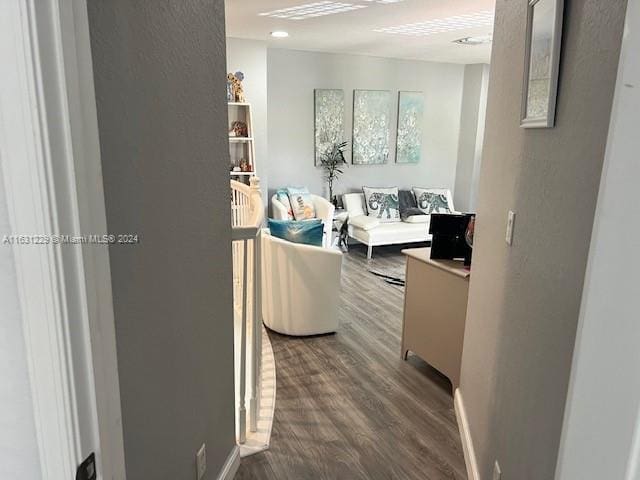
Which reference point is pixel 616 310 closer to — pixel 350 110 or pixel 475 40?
pixel 475 40

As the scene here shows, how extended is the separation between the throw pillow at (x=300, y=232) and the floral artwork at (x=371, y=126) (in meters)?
2.97

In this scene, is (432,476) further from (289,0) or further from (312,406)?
(289,0)

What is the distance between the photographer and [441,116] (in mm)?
6922

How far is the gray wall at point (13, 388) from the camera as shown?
634mm

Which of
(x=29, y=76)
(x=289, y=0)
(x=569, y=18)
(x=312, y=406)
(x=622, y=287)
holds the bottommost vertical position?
(x=312, y=406)

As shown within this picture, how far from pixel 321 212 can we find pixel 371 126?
63.9 inches

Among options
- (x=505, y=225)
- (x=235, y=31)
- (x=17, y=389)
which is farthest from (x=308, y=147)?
(x=17, y=389)

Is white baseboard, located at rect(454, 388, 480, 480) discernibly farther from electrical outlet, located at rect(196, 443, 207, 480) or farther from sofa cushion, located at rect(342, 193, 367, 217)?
sofa cushion, located at rect(342, 193, 367, 217)

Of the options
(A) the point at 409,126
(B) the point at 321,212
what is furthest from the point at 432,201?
(B) the point at 321,212

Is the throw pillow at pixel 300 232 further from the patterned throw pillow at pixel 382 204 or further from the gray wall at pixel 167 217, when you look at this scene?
the patterned throw pillow at pixel 382 204

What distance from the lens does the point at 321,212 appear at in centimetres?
566

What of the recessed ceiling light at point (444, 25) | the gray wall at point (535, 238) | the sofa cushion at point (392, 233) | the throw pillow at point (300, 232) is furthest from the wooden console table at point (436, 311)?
the sofa cushion at point (392, 233)

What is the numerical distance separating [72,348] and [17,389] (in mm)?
144

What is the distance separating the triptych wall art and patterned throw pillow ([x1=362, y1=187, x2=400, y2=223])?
0.47 metres
